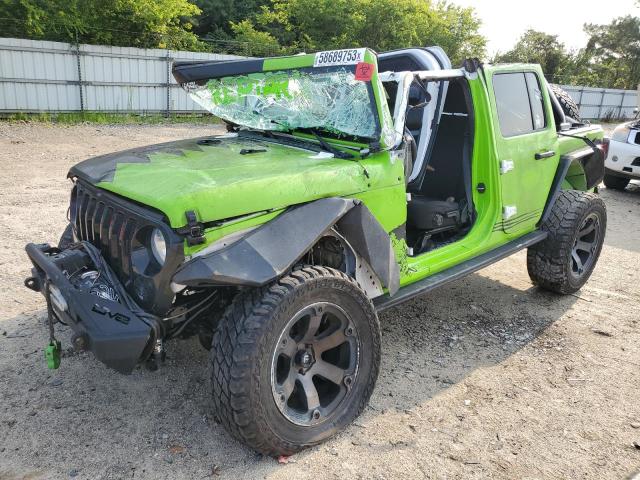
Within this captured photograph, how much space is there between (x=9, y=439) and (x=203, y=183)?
1.67 meters

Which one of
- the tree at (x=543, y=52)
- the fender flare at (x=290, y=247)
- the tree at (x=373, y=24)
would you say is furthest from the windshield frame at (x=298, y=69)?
the tree at (x=543, y=52)

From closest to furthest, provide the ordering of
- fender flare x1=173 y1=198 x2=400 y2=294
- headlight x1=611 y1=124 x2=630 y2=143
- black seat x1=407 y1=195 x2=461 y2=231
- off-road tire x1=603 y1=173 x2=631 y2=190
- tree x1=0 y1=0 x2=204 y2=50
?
fender flare x1=173 y1=198 x2=400 y2=294, black seat x1=407 y1=195 x2=461 y2=231, headlight x1=611 y1=124 x2=630 y2=143, off-road tire x1=603 y1=173 x2=631 y2=190, tree x1=0 y1=0 x2=204 y2=50

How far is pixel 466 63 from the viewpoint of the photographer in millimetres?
3850

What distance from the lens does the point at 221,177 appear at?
275 centimetres

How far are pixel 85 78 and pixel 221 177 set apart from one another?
580 inches

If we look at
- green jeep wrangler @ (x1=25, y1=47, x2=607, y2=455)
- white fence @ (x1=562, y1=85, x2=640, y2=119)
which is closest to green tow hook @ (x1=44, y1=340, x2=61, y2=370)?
green jeep wrangler @ (x1=25, y1=47, x2=607, y2=455)

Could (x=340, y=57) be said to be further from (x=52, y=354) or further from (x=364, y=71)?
(x=52, y=354)

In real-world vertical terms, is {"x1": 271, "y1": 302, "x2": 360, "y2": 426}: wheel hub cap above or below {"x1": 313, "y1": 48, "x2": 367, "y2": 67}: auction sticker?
below

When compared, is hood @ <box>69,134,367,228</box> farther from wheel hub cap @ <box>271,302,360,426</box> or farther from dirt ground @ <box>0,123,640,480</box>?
dirt ground @ <box>0,123,640,480</box>

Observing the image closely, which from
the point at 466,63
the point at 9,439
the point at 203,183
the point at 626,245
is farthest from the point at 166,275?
the point at 626,245

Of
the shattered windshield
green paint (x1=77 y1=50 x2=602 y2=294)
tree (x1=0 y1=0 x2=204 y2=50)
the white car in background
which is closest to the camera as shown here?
green paint (x1=77 y1=50 x2=602 y2=294)

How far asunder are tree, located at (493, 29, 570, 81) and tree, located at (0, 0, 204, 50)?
22.0 m

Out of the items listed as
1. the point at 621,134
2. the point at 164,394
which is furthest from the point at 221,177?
the point at 621,134

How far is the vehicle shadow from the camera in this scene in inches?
107
